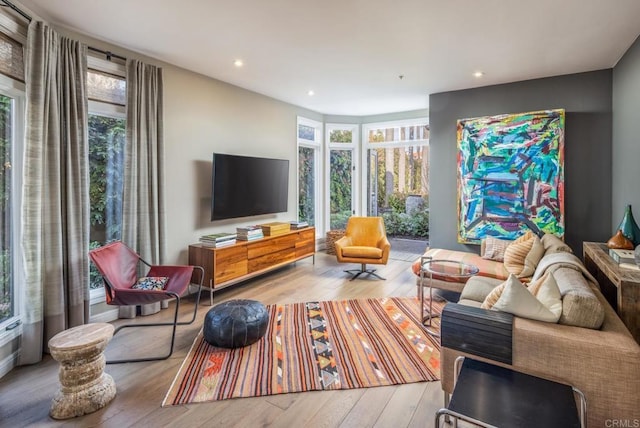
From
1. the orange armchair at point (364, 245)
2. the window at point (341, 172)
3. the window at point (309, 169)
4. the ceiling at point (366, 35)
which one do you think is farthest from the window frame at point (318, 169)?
the ceiling at point (366, 35)

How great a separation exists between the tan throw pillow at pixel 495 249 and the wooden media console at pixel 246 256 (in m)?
2.63

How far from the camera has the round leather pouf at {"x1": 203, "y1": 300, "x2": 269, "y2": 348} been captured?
2.70 meters

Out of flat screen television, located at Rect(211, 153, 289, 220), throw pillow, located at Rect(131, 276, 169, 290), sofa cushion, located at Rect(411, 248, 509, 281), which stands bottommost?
throw pillow, located at Rect(131, 276, 169, 290)

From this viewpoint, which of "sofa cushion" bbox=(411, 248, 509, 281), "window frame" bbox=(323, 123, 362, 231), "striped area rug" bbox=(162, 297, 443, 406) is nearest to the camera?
"striped area rug" bbox=(162, 297, 443, 406)

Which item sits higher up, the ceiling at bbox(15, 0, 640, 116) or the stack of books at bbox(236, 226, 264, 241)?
the ceiling at bbox(15, 0, 640, 116)

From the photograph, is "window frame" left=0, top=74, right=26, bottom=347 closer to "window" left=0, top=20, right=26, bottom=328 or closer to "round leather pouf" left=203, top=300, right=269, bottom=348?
"window" left=0, top=20, right=26, bottom=328

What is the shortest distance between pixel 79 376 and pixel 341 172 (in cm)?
549

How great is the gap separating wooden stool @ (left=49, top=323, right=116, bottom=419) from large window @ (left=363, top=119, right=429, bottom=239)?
537cm

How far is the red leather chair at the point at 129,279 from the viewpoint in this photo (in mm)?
2633

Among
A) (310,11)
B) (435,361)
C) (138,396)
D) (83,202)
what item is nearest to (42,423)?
(138,396)

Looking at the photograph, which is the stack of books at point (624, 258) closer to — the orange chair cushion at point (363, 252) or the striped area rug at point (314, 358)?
the striped area rug at point (314, 358)

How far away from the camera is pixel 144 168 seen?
341 centimetres

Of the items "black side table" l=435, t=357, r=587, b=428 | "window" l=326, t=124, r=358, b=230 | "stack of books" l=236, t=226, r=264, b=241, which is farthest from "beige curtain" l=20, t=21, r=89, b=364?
"window" l=326, t=124, r=358, b=230

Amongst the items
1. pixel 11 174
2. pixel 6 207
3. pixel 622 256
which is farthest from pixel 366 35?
pixel 6 207
